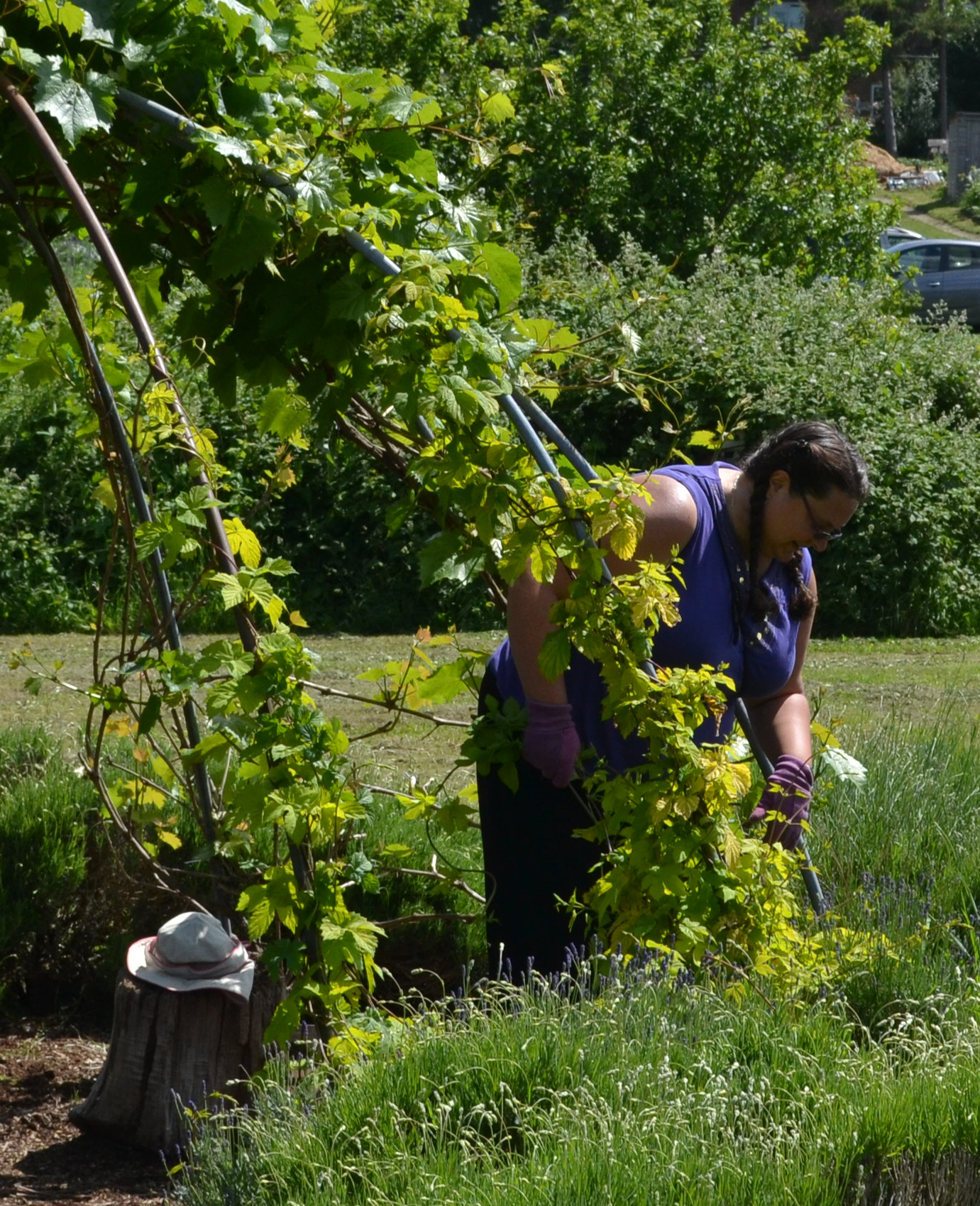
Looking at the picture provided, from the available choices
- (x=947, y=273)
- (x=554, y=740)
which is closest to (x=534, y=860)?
(x=554, y=740)

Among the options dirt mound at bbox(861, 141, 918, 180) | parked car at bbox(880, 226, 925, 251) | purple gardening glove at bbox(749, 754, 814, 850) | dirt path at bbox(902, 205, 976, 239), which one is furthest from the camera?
dirt mound at bbox(861, 141, 918, 180)

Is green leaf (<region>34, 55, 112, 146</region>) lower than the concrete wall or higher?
lower

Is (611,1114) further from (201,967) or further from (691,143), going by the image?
(691,143)

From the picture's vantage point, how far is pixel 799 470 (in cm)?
299

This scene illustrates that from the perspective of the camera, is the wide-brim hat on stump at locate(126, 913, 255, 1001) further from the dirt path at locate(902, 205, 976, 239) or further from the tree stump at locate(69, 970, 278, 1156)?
the dirt path at locate(902, 205, 976, 239)

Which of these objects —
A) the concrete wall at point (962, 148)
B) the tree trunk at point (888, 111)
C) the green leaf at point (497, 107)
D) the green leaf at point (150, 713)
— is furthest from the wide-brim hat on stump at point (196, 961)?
the tree trunk at point (888, 111)

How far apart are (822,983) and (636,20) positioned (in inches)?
570

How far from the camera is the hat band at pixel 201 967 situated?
340 centimetres

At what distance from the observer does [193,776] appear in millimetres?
3549

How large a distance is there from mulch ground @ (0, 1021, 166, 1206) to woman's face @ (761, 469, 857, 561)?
1.86 m

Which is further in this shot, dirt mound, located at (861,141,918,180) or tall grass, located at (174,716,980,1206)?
dirt mound, located at (861,141,918,180)

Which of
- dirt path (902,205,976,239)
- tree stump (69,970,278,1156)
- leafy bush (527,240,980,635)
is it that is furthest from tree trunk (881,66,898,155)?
tree stump (69,970,278,1156)

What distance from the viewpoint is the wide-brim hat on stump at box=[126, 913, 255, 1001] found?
11.0 feet

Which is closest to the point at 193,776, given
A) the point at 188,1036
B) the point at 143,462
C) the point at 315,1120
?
the point at 188,1036
